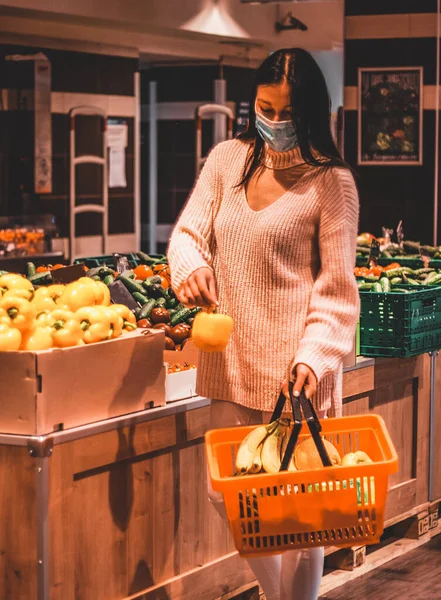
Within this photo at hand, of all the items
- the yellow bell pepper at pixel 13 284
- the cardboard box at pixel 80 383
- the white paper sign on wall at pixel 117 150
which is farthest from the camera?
the white paper sign on wall at pixel 117 150

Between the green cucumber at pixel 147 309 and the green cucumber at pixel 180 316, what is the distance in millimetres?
99

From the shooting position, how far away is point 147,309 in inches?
186

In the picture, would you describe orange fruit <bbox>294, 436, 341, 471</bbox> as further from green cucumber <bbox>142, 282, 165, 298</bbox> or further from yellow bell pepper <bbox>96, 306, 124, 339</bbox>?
green cucumber <bbox>142, 282, 165, 298</bbox>

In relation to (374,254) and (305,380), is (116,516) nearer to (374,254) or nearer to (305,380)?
(305,380)

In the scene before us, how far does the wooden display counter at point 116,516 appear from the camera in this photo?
11.3 feet

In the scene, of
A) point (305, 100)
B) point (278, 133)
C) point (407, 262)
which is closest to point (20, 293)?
point (278, 133)

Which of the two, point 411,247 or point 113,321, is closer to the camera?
point 113,321

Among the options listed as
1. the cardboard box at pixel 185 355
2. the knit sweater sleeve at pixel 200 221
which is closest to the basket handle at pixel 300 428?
the knit sweater sleeve at pixel 200 221

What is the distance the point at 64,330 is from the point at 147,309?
1227mm

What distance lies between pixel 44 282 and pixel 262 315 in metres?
1.96

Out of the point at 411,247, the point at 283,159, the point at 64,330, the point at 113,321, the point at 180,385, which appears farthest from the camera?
the point at 411,247

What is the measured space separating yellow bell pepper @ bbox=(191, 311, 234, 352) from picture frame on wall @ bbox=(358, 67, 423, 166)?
239 inches

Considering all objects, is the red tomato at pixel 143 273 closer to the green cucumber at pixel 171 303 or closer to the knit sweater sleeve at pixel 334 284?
the green cucumber at pixel 171 303

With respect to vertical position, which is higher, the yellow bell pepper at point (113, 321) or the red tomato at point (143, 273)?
the red tomato at point (143, 273)
